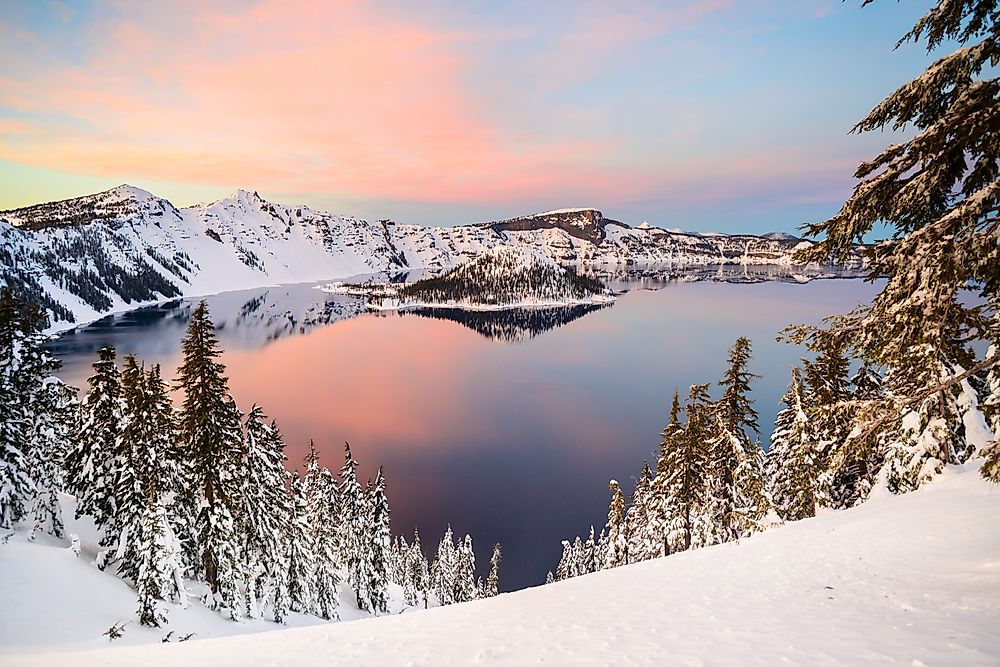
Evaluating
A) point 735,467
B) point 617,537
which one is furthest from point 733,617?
point 617,537

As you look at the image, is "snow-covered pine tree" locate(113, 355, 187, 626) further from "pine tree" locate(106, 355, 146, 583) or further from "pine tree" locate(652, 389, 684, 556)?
"pine tree" locate(652, 389, 684, 556)

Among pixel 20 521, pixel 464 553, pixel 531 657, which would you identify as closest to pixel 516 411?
pixel 464 553

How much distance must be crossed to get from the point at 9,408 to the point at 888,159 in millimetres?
29500

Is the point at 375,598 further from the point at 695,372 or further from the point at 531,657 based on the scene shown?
the point at 695,372

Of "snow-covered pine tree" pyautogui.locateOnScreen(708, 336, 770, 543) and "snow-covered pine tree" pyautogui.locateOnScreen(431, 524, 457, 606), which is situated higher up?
"snow-covered pine tree" pyautogui.locateOnScreen(708, 336, 770, 543)

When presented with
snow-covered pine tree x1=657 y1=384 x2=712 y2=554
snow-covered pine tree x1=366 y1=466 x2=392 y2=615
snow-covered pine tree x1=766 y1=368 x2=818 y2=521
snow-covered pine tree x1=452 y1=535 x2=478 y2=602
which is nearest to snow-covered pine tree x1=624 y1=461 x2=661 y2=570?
snow-covered pine tree x1=657 y1=384 x2=712 y2=554

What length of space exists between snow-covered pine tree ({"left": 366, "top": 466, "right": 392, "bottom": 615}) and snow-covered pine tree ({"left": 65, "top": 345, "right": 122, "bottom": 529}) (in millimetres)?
18466

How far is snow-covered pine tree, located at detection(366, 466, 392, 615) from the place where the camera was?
123ft

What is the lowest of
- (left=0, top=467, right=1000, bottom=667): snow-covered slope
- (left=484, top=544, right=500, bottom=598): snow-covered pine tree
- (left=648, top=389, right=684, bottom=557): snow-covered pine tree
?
(left=484, top=544, right=500, bottom=598): snow-covered pine tree

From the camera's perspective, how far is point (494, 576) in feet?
173

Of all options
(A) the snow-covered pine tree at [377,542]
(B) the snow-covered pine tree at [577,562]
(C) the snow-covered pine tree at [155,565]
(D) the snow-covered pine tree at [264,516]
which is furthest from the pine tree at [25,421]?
(B) the snow-covered pine tree at [577,562]

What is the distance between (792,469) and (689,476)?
562 centimetres

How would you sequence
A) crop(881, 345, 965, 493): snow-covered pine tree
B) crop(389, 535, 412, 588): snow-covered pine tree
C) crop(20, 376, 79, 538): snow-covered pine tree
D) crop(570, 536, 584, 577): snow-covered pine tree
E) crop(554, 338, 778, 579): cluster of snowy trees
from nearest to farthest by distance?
crop(881, 345, 965, 493): snow-covered pine tree
crop(20, 376, 79, 538): snow-covered pine tree
crop(554, 338, 778, 579): cluster of snowy trees
crop(389, 535, 412, 588): snow-covered pine tree
crop(570, 536, 584, 577): snow-covered pine tree

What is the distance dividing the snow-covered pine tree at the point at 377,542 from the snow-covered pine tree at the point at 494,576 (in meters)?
15.7
